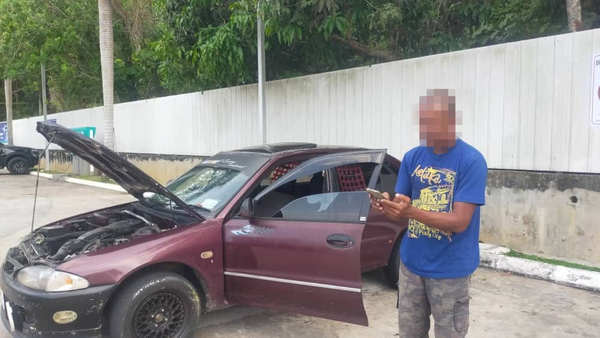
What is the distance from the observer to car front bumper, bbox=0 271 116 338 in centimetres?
310

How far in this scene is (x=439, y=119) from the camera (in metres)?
2.32

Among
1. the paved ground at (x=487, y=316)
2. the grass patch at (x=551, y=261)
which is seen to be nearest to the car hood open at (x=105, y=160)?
the paved ground at (x=487, y=316)

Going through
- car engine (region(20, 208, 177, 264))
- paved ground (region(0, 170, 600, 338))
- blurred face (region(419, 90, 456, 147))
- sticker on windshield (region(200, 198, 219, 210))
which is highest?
blurred face (region(419, 90, 456, 147))

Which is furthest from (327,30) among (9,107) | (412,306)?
(9,107)

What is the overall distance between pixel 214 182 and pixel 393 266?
2016mm

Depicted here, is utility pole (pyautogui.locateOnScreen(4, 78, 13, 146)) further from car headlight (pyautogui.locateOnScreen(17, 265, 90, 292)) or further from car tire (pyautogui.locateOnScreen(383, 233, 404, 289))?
car tire (pyautogui.locateOnScreen(383, 233, 404, 289))

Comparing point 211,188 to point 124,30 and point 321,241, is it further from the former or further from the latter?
point 124,30

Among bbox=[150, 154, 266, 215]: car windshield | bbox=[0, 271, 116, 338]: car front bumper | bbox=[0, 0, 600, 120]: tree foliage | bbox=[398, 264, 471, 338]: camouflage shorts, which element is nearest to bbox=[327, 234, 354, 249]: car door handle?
bbox=[398, 264, 471, 338]: camouflage shorts

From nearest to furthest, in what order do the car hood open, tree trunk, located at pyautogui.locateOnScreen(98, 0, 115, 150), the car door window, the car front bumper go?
1. the car front bumper
2. the car hood open
3. the car door window
4. tree trunk, located at pyautogui.locateOnScreen(98, 0, 115, 150)

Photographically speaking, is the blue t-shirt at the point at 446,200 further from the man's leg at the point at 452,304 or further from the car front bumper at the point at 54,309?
the car front bumper at the point at 54,309

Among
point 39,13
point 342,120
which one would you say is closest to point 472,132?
point 342,120

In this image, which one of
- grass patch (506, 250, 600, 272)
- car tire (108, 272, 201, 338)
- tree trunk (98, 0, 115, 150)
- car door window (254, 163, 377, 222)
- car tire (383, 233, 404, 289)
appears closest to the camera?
car tire (108, 272, 201, 338)

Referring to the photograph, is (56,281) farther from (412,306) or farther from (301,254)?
(412,306)

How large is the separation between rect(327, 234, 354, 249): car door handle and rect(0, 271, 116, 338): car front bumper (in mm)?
1565
